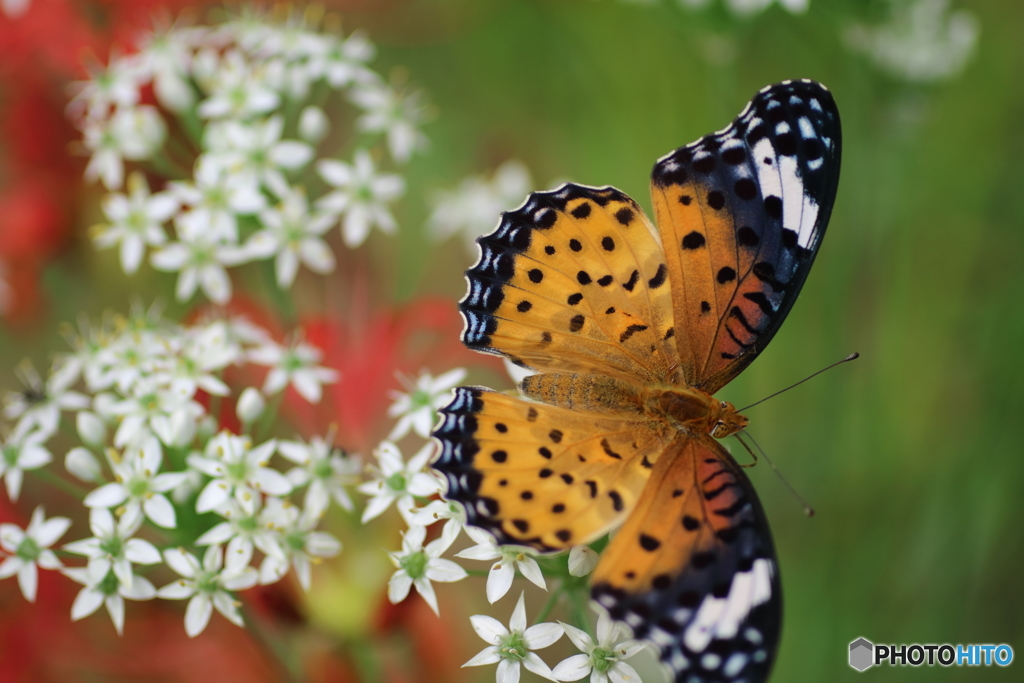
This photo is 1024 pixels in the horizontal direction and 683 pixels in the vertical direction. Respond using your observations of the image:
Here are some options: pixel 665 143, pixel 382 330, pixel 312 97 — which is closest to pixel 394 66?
pixel 312 97

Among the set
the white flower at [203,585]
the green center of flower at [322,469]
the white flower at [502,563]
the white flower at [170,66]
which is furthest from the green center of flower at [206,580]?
the white flower at [170,66]

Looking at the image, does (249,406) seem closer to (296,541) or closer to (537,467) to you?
(296,541)

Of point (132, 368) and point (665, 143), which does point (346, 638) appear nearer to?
point (132, 368)

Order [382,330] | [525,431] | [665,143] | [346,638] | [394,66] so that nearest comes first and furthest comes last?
[525,431], [346,638], [382,330], [665,143], [394,66]

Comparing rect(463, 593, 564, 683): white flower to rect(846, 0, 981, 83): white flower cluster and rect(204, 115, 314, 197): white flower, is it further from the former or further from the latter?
rect(846, 0, 981, 83): white flower cluster

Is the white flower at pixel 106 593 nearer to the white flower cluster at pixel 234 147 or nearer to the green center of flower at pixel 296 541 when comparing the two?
the green center of flower at pixel 296 541

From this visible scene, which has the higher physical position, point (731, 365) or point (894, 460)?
point (731, 365)

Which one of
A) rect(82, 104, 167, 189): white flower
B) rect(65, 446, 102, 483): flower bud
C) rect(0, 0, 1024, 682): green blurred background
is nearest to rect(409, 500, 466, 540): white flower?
rect(65, 446, 102, 483): flower bud
